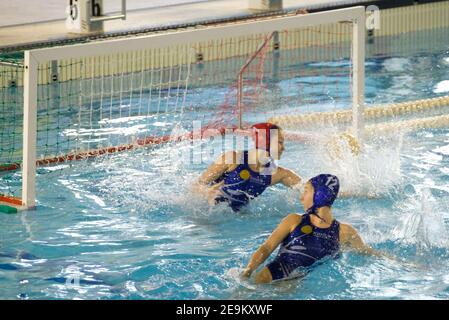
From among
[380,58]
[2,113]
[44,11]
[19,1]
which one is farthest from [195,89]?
[19,1]

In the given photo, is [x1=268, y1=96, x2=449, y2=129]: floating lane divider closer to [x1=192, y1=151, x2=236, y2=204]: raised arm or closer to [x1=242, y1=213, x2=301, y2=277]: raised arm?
[x1=192, y1=151, x2=236, y2=204]: raised arm

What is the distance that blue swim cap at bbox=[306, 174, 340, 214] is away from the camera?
230 inches

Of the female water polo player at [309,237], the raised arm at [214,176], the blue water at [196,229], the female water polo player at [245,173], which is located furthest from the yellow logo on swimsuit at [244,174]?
the female water polo player at [309,237]

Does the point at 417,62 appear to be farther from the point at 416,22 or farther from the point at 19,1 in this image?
the point at 19,1

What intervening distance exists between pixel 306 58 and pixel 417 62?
1.26 m

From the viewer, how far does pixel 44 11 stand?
13.8 m

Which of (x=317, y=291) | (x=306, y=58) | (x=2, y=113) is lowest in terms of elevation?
(x=317, y=291)

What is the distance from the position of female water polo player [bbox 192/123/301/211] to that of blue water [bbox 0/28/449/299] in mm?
94

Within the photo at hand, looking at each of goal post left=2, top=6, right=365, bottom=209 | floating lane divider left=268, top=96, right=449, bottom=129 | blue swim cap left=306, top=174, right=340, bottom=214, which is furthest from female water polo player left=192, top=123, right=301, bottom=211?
floating lane divider left=268, top=96, right=449, bottom=129

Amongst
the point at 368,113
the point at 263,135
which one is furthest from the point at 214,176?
the point at 368,113

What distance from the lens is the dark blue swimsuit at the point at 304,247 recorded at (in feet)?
19.0

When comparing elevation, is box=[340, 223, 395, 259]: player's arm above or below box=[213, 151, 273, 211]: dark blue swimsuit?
below

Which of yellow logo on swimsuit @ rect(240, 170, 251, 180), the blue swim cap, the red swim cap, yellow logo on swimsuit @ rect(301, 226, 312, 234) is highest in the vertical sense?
the red swim cap

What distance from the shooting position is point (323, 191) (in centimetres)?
584
